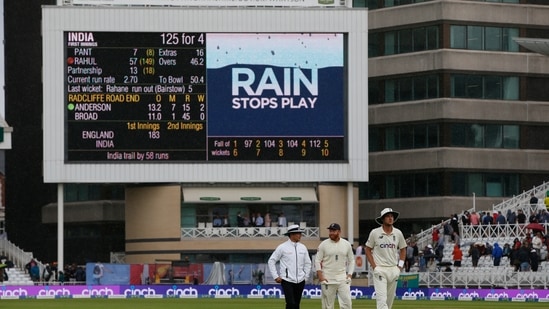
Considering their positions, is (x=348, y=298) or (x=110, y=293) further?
(x=110, y=293)

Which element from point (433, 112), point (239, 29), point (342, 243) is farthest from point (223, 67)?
point (342, 243)

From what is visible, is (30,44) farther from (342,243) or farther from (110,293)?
(342,243)

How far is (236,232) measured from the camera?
7669 centimetres

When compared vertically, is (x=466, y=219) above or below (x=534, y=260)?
above

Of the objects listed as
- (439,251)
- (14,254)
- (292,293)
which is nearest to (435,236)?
(439,251)

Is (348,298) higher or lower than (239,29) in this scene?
lower

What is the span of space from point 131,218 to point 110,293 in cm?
1580

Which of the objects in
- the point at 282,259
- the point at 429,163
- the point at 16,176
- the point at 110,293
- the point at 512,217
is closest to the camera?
the point at 282,259

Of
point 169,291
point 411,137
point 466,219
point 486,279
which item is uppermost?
point 411,137

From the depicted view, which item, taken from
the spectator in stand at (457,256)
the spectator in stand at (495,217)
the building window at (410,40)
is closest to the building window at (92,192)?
the building window at (410,40)

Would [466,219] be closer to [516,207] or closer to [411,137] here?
[516,207]

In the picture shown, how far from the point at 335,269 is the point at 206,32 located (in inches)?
1663

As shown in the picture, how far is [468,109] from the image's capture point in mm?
89938

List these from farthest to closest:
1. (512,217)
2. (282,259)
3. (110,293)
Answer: (512,217) → (110,293) → (282,259)
